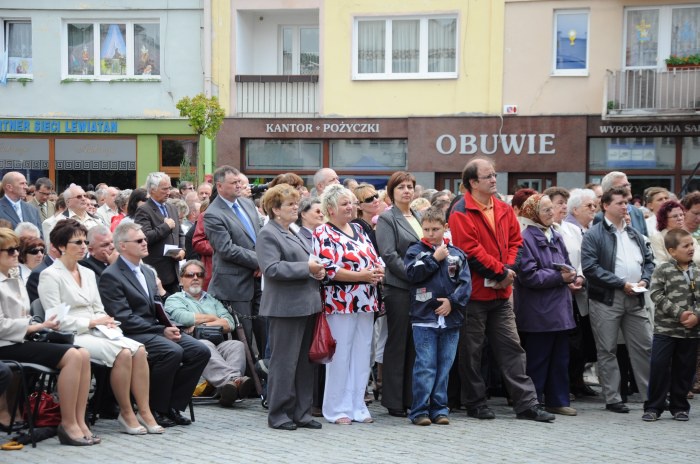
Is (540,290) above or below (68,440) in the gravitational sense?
above

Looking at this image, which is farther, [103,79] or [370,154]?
[103,79]

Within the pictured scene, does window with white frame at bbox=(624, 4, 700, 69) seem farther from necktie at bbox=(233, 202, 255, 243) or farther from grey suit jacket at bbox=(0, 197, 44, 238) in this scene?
necktie at bbox=(233, 202, 255, 243)

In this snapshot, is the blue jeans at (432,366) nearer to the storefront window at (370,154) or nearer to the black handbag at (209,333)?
the black handbag at (209,333)

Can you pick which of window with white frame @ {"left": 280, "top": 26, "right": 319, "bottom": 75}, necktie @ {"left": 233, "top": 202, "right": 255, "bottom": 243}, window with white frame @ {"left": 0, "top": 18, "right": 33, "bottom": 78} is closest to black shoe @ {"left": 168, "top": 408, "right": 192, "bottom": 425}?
necktie @ {"left": 233, "top": 202, "right": 255, "bottom": 243}

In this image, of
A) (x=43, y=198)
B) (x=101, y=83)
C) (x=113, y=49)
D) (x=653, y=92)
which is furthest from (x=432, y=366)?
(x=113, y=49)

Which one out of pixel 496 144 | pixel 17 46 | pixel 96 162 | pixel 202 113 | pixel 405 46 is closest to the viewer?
pixel 202 113

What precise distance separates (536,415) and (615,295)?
4.91ft

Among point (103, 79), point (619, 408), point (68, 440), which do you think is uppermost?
point (103, 79)

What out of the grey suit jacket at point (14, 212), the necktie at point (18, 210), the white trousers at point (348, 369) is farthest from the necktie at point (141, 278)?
the necktie at point (18, 210)

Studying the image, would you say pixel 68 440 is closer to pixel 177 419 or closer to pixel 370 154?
pixel 177 419

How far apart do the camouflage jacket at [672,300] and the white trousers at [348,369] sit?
2.59m

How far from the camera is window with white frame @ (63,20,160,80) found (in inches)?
1032

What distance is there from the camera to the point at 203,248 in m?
10.8

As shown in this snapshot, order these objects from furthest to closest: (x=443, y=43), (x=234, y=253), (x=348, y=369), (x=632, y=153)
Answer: (x=443, y=43) → (x=632, y=153) → (x=234, y=253) → (x=348, y=369)
